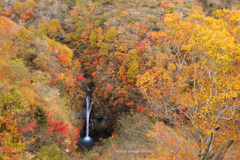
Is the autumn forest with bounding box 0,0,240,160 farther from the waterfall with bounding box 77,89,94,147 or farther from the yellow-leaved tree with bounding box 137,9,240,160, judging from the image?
the waterfall with bounding box 77,89,94,147

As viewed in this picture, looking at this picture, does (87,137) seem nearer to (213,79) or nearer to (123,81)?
(123,81)

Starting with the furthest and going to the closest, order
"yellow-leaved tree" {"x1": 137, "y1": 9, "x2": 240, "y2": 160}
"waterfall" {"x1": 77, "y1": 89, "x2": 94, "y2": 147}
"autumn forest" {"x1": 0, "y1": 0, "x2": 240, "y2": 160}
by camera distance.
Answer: "waterfall" {"x1": 77, "y1": 89, "x2": 94, "y2": 147} → "autumn forest" {"x1": 0, "y1": 0, "x2": 240, "y2": 160} → "yellow-leaved tree" {"x1": 137, "y1": 9, "x2": 240, "y2": 160}

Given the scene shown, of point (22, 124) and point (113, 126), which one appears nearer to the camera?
point (22, 124)

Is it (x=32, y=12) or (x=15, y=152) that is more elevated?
(x=32, y=12)

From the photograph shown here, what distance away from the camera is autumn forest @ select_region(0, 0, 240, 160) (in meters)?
7.05

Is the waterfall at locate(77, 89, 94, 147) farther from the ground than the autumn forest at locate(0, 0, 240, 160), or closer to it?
closer to it

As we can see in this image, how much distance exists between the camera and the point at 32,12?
3912 centimetres

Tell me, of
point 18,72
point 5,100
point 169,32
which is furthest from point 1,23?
point 169,32

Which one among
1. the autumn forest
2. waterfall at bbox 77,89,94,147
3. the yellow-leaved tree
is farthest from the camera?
waterfall at bbox 77,89,94,147

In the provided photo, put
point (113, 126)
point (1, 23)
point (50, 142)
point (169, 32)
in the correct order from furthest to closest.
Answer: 1. point (113, 126)
2. point (1, 23)
3. point (50, 142)
4. point (169, 32)

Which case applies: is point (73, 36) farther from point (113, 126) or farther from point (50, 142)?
point (50, 142)

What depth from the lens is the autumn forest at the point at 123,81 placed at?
7.05 metres

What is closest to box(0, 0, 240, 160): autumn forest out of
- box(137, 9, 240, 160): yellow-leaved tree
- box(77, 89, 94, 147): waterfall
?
box(137, 9, 240, 160): yellow-leaved tree

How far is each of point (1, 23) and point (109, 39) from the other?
16.3m
